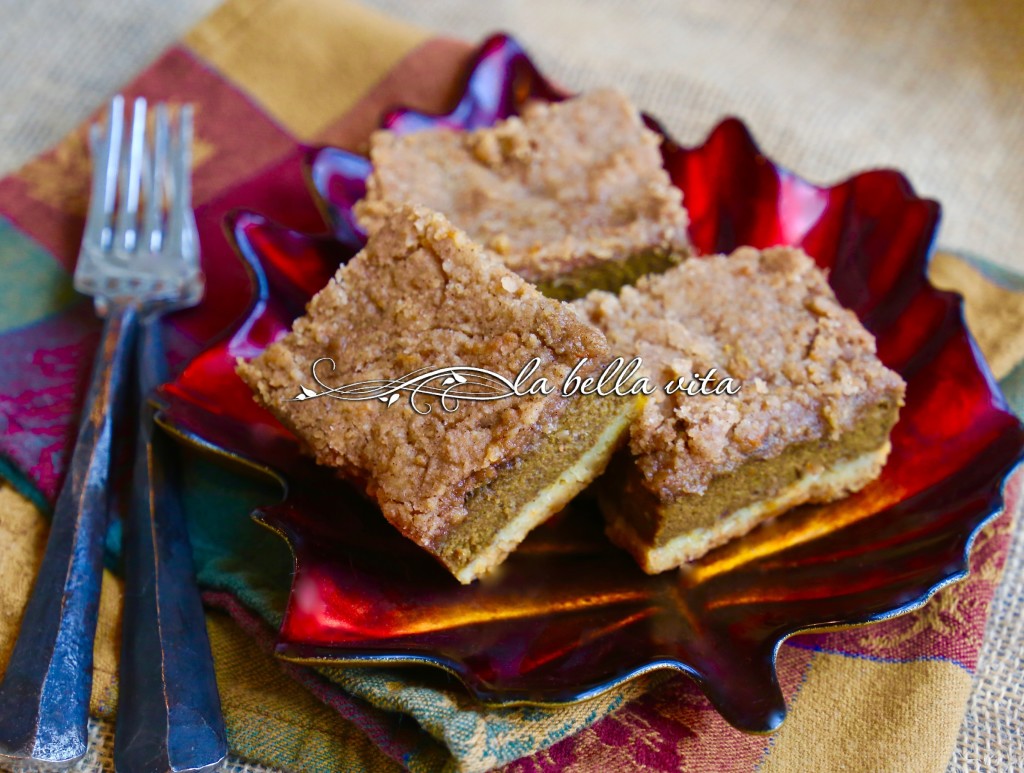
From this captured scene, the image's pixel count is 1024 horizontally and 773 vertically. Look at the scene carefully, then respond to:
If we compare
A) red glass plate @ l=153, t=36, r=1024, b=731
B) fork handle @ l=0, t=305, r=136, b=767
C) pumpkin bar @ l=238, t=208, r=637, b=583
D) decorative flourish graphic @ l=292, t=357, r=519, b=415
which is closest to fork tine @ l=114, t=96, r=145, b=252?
red glass plate @ l=153, t=36, r=1024, b=731

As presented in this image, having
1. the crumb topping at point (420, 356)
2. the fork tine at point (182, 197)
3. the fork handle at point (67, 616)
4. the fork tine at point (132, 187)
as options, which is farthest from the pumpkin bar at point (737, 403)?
the fork tine at point (132, 187)

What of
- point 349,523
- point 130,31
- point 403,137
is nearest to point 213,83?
point 130,31

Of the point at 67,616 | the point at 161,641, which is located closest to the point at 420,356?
the point at 161,641

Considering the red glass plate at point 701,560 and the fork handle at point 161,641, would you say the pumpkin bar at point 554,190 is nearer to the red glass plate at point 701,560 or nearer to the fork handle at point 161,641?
the red glass plate at point 701,560

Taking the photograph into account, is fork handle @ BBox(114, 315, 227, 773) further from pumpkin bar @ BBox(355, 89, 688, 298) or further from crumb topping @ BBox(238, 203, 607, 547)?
pumpkin bar @ BBox(355, 89, 688, 298)

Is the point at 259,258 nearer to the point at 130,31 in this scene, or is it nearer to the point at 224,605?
the point at 224,605
